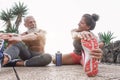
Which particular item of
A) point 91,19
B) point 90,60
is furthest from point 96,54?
point 91,19

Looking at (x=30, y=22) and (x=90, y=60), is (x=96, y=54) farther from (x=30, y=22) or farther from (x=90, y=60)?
(x=30, y=22)

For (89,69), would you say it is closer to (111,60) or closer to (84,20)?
Answer: (84,20)

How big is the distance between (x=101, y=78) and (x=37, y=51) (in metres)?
2.07

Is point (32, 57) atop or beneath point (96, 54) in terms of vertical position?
beneath

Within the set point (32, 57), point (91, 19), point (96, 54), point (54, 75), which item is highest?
point (91, 19)

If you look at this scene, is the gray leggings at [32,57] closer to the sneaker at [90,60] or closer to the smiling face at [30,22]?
the smiling face at [30,22]

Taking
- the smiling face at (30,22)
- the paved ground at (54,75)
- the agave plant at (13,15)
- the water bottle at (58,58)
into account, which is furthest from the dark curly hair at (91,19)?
the agave plant at (13,15)

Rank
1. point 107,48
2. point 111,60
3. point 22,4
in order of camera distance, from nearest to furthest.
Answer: point 111,60 → point 107,48 → point 22,4

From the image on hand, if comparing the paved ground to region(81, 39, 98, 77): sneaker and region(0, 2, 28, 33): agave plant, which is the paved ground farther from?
region(0, 2, 28, 33): agave plant

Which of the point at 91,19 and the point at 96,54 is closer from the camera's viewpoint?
the point at 96,54

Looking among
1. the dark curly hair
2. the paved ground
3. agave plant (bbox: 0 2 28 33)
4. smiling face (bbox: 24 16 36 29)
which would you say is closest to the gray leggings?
smiling face (bbox: 24 16 36 29)

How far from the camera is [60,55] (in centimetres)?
490

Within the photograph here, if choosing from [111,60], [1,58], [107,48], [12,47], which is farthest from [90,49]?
[107,48]

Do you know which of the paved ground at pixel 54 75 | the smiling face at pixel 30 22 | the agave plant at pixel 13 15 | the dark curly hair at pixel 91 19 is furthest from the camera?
the agave plant at pixel 13 15
